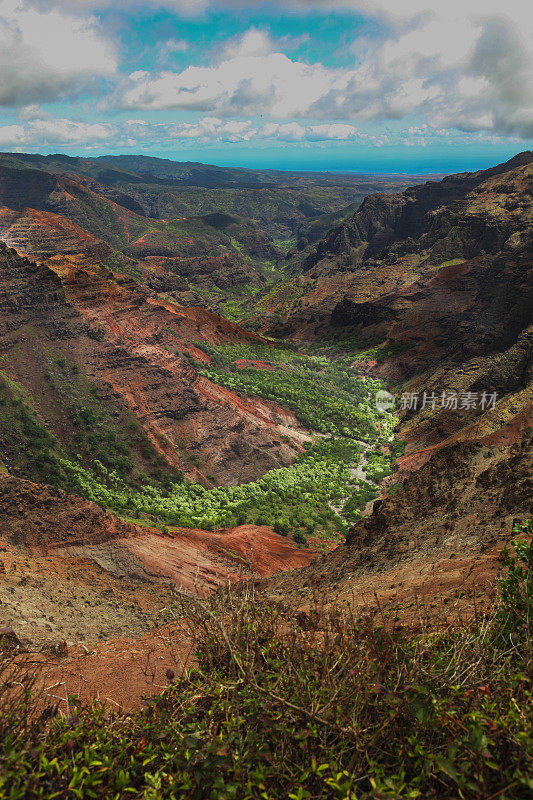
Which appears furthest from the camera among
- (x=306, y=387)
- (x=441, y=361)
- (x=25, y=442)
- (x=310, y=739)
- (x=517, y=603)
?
(x=441, y=361)

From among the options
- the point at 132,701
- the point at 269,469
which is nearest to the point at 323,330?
the point at 269,469

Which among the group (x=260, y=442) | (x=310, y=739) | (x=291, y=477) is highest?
(x=310, y=739)

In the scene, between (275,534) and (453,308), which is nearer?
(275,534)

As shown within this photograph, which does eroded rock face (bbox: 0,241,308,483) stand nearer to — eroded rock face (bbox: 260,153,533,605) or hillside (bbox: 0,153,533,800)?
hillside (bbox: 0,153,533,800)

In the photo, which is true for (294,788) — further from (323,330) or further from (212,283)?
(212,283)

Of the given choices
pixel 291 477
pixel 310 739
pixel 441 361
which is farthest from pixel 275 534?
pixel 441 361

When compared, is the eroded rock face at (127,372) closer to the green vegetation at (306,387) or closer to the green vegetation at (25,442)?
the green vegetation at (25,442)

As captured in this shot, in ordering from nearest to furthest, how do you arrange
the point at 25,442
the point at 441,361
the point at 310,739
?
the point at 310,739 → the point at 25,442 → the point at 441,361

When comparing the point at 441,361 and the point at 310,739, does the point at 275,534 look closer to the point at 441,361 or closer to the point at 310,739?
the point at 310,739

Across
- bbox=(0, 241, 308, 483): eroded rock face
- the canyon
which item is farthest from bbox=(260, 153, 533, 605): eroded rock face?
bbox=(0, 241, 308, 483): eroded rock face
